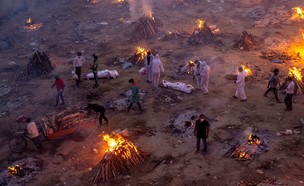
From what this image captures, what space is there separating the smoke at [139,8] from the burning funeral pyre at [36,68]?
10.9 metres

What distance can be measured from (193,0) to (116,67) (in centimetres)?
1497

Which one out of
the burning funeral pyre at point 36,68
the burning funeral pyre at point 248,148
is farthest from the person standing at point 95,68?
the burning funeral pyre at point 248,148

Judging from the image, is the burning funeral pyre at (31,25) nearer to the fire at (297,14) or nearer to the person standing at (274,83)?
the person standing at (274,83)

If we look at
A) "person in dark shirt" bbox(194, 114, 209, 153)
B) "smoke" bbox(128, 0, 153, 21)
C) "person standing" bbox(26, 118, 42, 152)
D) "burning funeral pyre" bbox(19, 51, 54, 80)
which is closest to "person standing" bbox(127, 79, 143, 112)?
"person in dark shirt" bbox(194, 114, 209, 153)

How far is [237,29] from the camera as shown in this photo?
2289 centimetres

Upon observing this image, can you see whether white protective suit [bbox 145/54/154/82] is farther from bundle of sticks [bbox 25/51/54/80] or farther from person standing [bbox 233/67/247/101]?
bundle of sticks [bbox 25/51/54/80]

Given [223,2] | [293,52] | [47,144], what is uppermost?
[223,2]

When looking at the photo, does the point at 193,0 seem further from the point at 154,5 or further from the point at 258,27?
the point at 258,27

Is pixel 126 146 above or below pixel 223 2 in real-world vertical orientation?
below

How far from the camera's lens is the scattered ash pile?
31.8ft

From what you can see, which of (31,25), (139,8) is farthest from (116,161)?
(139,8)

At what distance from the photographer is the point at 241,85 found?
13305 millimetres

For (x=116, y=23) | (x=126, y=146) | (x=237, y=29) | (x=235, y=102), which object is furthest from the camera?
(x=116, y=23)

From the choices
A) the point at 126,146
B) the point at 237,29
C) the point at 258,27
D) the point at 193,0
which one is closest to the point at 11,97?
the point at 126,146
